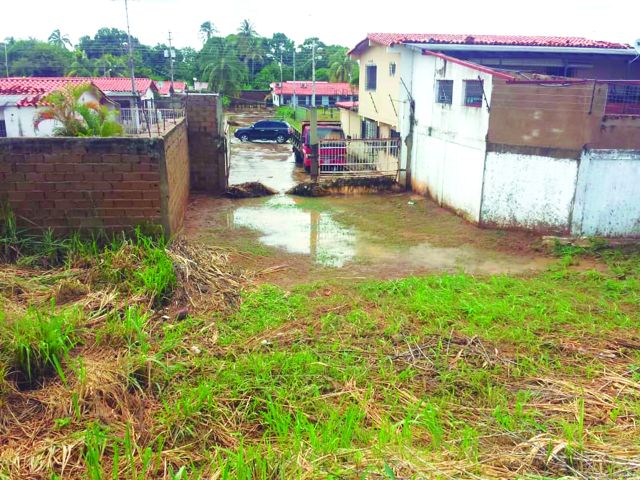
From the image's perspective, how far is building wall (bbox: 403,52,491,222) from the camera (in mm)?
12617

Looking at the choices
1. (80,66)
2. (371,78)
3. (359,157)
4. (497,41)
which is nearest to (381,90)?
(371,78)

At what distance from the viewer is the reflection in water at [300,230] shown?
424 inches

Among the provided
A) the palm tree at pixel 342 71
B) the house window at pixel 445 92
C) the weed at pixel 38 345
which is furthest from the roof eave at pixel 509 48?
the palm tree at pixel 342 71

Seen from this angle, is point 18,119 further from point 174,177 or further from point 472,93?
point 472,93

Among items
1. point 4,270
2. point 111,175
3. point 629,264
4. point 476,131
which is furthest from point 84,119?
point 629,264

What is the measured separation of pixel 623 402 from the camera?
5.11 m

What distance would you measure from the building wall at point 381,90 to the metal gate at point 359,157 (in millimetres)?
840

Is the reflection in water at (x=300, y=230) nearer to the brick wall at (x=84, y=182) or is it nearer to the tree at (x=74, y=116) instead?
the brick wall at (x=84, y=182)

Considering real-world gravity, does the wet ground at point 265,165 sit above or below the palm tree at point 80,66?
below

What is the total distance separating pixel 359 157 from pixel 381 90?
2.95 meters

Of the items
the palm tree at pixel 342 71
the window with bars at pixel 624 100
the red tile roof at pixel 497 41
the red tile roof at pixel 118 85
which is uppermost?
the palm tree at pixel 342 71

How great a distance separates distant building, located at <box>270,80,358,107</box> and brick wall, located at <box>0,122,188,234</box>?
4573 centimetres

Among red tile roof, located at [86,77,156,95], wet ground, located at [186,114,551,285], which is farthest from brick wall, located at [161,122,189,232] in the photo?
red tile roof, located at [86,77,156,95]

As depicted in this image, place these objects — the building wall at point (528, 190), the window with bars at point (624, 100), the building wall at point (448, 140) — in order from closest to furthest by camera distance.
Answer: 1. the building wall at point (528, 190)
2. the window with bars at point (624, 100)
3. the building wall at point (448, 140)
